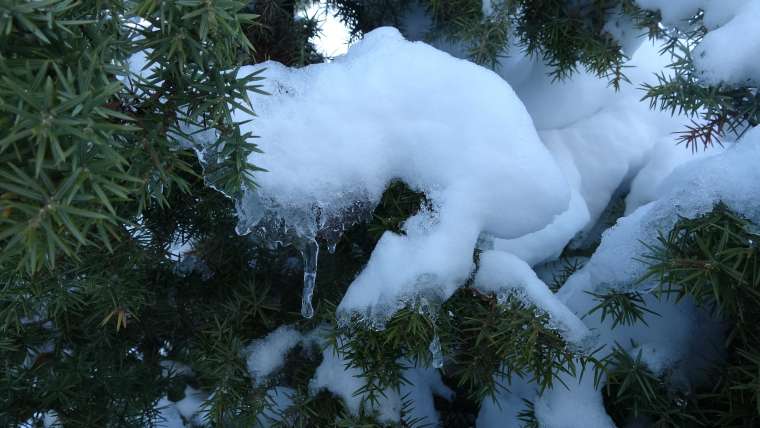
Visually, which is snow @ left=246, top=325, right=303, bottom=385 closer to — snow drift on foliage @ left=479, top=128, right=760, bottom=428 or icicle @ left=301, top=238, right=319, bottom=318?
icicle @ left=301, top=238, right=319, bottom=318

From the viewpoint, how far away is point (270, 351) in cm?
83

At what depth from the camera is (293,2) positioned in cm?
106

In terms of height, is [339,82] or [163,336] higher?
[339,82]

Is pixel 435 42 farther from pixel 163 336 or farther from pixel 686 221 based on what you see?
pixel 163 336

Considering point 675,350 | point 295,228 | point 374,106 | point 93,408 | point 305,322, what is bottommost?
point 93,408

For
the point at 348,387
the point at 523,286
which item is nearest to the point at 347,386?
the point at 348,387

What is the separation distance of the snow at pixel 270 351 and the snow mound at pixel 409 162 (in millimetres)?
234

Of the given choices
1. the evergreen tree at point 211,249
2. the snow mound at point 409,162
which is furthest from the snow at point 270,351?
the snow mound at point 409,162

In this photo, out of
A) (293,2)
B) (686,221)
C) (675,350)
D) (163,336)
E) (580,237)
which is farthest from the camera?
(580,237)

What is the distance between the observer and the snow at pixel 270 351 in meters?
0.80

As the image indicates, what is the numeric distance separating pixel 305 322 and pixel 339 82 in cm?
38

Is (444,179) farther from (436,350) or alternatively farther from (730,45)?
(730,45)

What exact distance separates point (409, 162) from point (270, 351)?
1.27 ft

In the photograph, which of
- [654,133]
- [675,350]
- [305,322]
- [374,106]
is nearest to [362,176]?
[374,106]
